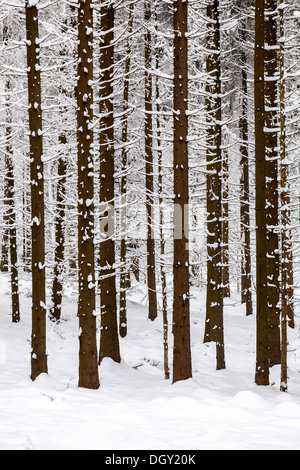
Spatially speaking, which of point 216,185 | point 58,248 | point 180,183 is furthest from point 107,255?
point 58,248

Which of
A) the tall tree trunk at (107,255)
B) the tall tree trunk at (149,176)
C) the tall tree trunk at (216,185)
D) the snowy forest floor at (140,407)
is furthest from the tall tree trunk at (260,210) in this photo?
the tall tree trunk at (149,176)

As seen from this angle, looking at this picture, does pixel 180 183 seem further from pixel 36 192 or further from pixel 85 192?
pixel 36 192

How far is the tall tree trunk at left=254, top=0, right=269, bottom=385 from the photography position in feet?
34.5

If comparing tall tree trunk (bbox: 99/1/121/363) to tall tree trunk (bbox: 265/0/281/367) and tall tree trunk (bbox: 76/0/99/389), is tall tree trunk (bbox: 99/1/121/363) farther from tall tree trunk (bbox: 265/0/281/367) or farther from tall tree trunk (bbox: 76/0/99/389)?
tall tree trunk (bbox: 265/0/281/367)

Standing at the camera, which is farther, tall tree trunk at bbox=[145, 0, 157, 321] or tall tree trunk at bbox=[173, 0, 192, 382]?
tall tree trunk at bbox=[145, 0, 157, 321]

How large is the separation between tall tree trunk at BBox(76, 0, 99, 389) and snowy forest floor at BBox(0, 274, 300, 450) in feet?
3.61

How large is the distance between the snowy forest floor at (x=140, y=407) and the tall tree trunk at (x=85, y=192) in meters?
1.10

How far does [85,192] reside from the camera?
9438 mm

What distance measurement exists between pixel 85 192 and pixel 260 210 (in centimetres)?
397

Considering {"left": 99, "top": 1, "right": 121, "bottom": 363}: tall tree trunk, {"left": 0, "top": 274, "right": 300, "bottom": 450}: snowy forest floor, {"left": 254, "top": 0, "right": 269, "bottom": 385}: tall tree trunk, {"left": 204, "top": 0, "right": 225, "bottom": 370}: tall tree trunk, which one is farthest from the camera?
{"left": 204, "top": 0, "right": 225, "bottom": 370}: tall tree trunk

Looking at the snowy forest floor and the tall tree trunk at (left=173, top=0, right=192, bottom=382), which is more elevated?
the tall tree trunk at (left=173, top=0, right=192, bottom=382)

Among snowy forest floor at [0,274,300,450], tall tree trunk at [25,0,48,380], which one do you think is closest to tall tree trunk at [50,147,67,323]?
snowy forest floor at [0,274,300,450]
